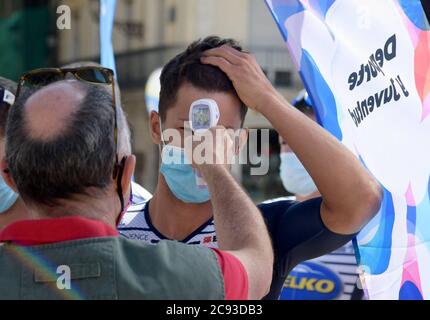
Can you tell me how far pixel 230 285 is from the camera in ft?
5.66

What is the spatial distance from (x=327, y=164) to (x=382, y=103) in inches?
14.3

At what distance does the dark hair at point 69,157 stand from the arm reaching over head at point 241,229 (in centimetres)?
27

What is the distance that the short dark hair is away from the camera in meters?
2.37

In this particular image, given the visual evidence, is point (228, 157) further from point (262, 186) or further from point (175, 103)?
point (262, 186)

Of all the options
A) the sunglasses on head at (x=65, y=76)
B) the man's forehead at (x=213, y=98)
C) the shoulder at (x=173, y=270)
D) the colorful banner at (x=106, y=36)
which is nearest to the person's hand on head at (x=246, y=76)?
the man's forehead at (x=213, y=98)

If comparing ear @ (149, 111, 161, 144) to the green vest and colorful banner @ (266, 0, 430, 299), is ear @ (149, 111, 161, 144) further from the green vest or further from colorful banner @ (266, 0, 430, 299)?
the green vest

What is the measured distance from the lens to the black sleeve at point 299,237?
219 centimetres

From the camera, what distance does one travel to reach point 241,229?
1.86 metres

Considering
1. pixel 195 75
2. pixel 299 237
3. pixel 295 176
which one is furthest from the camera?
pixel 295 176

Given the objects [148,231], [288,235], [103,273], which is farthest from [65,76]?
[288,235]

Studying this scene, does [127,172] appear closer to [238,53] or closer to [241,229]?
[241,229]

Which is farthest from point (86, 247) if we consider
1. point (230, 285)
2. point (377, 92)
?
point (377, 92)

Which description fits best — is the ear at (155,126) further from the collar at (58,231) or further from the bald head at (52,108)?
the collar at (58,231)
